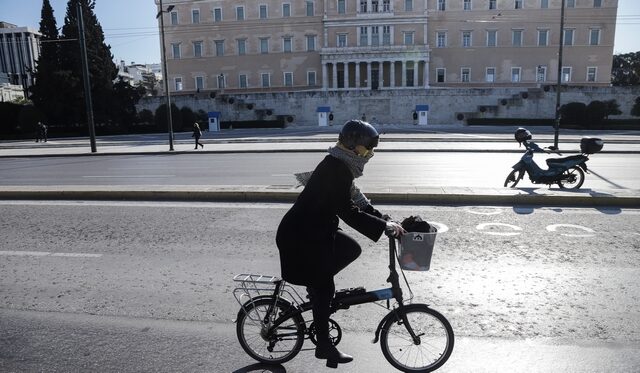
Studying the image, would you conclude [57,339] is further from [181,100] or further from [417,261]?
[181,100]

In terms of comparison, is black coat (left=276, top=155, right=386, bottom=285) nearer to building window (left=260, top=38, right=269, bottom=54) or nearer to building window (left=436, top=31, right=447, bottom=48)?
building window (left=436, top=31, right=447, bottom=48)

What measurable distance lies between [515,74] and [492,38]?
241 inches

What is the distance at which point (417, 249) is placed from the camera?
10.2 feet

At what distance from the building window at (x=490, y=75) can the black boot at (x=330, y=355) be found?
68.5m

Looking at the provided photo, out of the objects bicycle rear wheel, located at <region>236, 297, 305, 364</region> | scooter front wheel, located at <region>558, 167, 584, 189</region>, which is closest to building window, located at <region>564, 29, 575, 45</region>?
scooter front wheel, located at <region>558, 167, 584, 189</region>

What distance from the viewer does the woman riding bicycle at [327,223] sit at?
10.4ft

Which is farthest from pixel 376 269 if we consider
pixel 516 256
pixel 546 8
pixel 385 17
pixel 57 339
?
pixel 546 8

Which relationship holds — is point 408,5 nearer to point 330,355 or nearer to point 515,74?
point 515,74

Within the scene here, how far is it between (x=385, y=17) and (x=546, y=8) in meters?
22.2

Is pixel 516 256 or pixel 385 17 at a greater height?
pixel 385 17

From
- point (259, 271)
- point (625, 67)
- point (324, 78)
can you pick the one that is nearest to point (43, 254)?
point (259, 271)

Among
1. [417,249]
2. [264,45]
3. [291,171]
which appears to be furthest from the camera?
[264,45]

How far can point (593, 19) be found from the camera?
62250 mm

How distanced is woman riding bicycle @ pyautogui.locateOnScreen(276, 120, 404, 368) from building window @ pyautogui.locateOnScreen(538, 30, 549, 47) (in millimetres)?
70264
